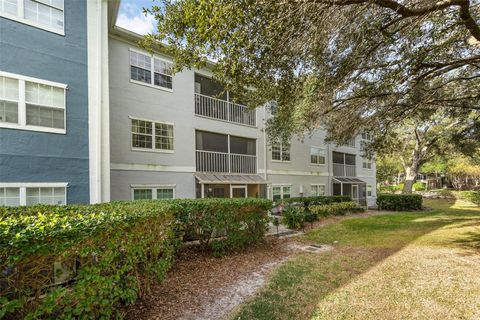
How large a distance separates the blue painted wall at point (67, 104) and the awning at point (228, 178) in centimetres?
610

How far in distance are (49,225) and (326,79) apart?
7.70 meters

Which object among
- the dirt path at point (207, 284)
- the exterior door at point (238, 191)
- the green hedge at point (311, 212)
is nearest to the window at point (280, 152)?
the exterior door at point (238, 191)

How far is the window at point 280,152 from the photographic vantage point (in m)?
18.5

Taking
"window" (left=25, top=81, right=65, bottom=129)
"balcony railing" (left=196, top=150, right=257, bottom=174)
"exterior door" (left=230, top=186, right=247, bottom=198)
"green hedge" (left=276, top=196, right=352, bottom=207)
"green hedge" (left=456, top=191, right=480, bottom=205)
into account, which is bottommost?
"green hedge" (left=456, top=191, right=480, bottom=205)

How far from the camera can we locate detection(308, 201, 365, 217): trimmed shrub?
15.7 m

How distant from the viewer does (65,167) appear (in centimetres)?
845

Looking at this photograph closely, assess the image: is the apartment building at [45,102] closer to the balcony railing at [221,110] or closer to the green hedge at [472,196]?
the balcony railing at [221,110]

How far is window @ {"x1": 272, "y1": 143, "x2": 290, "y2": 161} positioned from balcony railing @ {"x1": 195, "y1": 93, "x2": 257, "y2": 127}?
261cm

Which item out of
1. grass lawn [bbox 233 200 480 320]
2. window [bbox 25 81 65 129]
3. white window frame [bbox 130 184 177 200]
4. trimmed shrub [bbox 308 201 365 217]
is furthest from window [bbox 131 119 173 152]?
trimmed shrub [bbox 308 201 365 217]

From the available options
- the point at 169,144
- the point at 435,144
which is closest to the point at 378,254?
the point at 169,144

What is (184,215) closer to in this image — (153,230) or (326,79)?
(153,230)

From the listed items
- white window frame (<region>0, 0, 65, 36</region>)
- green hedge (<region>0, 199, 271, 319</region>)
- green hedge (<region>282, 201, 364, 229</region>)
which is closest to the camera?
green hedge (<region>0, 199, 271, 319</region>)

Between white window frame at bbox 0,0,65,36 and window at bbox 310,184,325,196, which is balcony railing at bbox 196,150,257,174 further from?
white window frame at bbox 0,0,65,36

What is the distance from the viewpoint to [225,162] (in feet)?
51.0
